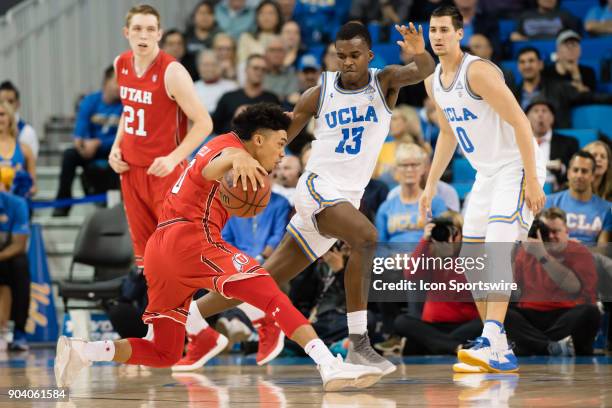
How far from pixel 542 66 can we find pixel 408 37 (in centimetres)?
515

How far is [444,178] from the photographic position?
10617 mm

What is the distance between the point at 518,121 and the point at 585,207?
279 cm

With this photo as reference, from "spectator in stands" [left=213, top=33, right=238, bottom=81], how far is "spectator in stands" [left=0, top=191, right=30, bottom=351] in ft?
12.0

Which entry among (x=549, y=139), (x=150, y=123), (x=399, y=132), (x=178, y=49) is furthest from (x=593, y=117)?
(x=150, y=123)

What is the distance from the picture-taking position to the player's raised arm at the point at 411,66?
6.40 m

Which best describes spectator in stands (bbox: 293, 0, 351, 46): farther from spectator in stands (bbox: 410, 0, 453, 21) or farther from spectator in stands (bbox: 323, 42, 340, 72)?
spectator in stands (bbox: 323, 42, 340, 72)

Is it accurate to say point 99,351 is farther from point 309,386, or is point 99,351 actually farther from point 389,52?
point 389,52

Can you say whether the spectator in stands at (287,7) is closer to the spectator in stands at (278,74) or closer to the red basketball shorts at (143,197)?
the spectator in stands at (278,74)

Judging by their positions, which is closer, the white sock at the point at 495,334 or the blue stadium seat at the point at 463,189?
the white sock at the point at 495,334

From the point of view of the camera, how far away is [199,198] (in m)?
5.54

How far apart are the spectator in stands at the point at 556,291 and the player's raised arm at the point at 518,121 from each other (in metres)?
1.85

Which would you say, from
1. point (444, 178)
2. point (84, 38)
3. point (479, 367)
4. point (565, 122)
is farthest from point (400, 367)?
point (84, 38)

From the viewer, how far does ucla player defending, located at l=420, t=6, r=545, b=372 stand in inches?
257

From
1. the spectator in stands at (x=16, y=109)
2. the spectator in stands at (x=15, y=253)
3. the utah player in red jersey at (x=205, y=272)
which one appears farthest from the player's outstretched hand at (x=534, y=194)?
the spectator in stands at (x=16, y=109)
